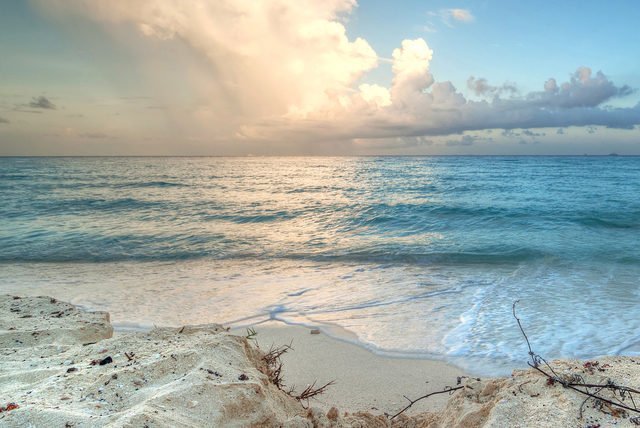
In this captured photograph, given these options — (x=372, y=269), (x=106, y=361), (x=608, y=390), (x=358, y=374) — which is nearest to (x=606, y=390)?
(x=608, y=390)

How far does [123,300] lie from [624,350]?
7.56 m

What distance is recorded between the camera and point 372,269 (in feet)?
29.4

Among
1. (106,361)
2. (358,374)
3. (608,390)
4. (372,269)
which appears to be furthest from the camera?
(372,269)

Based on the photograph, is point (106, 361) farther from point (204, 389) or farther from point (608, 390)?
point (608, 390)

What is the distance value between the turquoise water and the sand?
1545 mm

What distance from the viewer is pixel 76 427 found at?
2.10m

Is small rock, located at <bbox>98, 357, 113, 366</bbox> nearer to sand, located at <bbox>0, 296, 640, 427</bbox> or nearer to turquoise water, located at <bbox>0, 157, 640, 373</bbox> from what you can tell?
sand, located at <bbox>0, 296, 640, 427</bbox>

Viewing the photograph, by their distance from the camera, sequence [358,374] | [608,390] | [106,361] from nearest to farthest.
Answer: [608,390]
[106,361]
[358,374]

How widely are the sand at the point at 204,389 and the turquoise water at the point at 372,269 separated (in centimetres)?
154

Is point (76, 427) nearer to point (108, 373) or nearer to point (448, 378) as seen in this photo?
point (108, 373)

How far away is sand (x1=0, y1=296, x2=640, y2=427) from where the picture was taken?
230cm

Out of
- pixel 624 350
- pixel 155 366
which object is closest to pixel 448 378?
pixel 624 350

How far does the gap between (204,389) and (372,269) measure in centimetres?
672

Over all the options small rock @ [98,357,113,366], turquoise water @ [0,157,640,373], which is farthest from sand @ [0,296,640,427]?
turquoise water @ [0,157,640,373]
